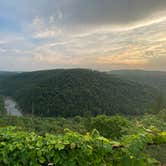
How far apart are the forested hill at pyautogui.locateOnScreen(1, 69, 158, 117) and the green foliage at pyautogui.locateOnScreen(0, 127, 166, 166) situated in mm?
57289

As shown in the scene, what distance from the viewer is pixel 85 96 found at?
7194 cm

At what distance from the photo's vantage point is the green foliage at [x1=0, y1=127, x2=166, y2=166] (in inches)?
68.9

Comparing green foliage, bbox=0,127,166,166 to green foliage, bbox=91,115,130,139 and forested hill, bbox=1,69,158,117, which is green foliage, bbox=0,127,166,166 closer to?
green foliage, bbox=91,115,130,139

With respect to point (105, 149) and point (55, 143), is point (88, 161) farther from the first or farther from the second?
point (55, 143)

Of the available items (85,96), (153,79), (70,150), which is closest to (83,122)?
(70,150)

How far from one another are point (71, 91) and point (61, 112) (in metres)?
13.0

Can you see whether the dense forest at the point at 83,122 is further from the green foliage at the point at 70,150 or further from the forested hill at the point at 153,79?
the forested hill at the point at 153,79

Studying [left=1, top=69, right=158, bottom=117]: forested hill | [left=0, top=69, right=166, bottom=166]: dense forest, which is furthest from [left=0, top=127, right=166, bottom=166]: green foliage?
[left=1, top=69, right=158, bottom=117]: forested hill

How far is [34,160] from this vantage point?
1739mm

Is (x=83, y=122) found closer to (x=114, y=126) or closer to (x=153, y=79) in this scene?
(x=114, y=126)

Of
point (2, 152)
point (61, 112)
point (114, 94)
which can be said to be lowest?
point (61, 112)

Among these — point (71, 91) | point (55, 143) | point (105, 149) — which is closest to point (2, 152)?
point (55, 143)

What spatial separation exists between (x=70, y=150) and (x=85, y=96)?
231 ft

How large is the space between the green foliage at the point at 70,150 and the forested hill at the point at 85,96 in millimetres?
57289
